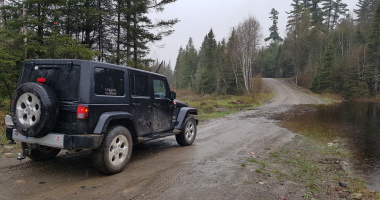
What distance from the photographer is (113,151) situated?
14.5 ft

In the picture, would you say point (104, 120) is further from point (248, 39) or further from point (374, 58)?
point (374, 58)

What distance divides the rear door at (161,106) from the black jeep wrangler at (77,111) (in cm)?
81

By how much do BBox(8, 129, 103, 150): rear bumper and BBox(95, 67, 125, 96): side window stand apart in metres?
0.80

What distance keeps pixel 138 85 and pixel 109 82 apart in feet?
2.86

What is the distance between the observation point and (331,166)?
20.3 ft

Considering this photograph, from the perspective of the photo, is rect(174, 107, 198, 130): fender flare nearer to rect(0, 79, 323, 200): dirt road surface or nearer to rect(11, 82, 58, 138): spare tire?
rect(0, 79, 323, 200): dirt road surface

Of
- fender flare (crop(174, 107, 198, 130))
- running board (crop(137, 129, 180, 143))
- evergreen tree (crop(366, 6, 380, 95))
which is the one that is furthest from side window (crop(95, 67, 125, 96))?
evergreen tree (crop(366, 6, 380, 95))

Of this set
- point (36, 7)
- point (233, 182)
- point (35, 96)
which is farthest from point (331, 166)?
point (36, 7)

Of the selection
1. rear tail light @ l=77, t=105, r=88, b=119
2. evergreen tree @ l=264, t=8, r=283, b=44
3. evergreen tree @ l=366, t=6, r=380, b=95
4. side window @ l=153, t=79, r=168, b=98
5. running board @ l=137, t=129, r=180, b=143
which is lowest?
running board @ l=137, t=129, r=180, b=143

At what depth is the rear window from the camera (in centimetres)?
407

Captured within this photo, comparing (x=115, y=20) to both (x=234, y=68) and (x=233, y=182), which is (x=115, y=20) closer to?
(x=233, y=182)

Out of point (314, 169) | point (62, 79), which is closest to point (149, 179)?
point (62, 79)

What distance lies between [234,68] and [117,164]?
124 ft

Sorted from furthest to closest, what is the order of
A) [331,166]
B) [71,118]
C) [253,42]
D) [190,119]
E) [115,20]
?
[253,42]
[115,20]
[190,119]
[331,166]
[71,118]
